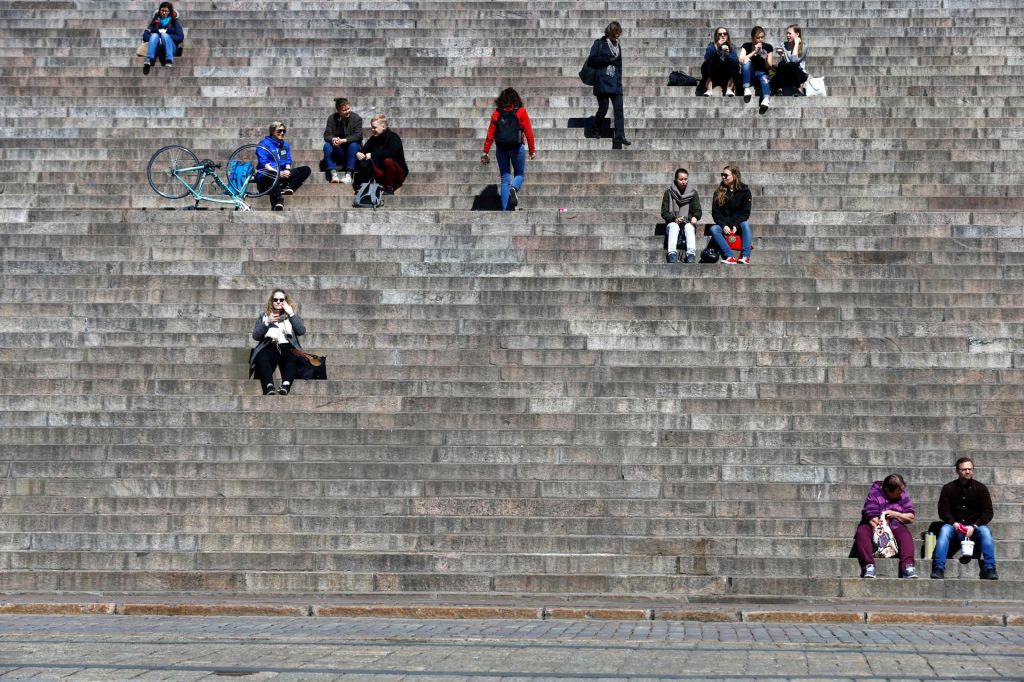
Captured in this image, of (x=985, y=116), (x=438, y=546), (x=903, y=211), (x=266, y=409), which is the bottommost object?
(x=438, y=546)

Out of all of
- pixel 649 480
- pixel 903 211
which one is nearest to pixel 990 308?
pixel 903 211

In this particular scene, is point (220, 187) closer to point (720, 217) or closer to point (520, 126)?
point (520, 126)

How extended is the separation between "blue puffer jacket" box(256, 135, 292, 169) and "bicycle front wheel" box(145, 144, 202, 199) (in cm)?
74

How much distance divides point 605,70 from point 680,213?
2.90m

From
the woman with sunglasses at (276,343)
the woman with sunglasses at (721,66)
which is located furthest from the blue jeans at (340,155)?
the woman with sunglasses at (721,66)

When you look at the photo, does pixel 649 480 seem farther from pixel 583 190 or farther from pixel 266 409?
pixel 583 190

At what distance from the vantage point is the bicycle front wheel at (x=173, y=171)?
760 inches

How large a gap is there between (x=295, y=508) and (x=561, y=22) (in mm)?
11567

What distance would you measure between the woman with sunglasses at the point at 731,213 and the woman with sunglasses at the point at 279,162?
5203 millimetres

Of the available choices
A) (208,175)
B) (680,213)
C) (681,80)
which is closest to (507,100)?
(680,213)

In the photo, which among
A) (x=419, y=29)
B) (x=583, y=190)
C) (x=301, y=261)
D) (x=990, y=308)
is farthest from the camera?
(x=419, y=29)

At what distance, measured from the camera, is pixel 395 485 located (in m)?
14.3

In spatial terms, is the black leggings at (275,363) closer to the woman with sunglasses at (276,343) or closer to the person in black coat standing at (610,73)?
the woman with sunglasses at (276,343)

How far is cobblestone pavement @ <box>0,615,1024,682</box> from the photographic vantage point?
31.4 ft
